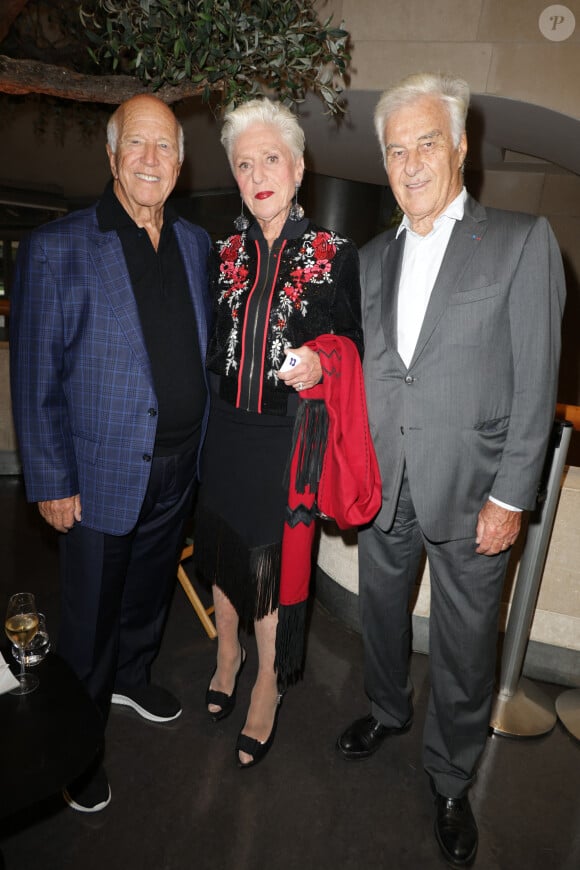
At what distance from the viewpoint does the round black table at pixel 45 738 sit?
3.87 ft

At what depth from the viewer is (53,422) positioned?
1749 mm

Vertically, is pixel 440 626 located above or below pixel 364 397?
below

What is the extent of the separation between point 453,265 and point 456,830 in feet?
5.64

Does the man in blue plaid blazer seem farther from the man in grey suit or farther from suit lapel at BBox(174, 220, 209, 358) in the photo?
the man in grey suit

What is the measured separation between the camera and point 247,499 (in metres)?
1.92

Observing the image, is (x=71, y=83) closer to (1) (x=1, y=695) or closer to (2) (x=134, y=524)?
(2) (x=134, y=524)

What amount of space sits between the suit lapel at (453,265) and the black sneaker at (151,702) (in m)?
1.68

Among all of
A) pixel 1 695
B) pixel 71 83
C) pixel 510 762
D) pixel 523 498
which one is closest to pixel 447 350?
pixel 523 498

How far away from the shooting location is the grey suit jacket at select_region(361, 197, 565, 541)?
60.4 inches

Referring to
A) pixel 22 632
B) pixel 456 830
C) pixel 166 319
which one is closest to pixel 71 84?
pixel 166 319

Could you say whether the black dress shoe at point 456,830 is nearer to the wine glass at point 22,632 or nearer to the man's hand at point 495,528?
the man's hand at point 495,528

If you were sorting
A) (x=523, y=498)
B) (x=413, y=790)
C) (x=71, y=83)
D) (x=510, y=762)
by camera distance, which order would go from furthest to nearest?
1. (x=71, y=83)
2. (x=510, y=762)
3. (x=413, y=790)
4. (x=523, y=498)

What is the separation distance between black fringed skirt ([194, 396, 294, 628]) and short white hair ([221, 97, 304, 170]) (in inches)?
32.9

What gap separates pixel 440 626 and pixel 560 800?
855 mm
